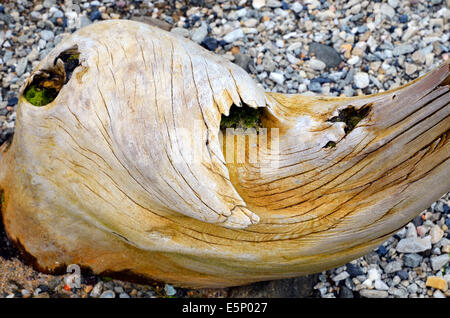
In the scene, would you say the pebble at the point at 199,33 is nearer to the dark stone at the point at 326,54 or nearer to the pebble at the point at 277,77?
the pebble at the point at 277,77

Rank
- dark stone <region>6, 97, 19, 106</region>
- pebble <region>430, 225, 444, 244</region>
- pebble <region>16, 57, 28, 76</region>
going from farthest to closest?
pebble <region>16, 57, 28, 76</region> < dark stone <region>6, 97, 19, 106</region> < pebble <region>430, 225, 444, 244</region>

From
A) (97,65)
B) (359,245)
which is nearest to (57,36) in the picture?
(97,65)

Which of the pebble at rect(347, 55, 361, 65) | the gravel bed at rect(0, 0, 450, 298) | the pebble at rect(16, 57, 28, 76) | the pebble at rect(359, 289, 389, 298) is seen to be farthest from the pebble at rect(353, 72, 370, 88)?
the pebble at rect(16, 57, 28, 76)

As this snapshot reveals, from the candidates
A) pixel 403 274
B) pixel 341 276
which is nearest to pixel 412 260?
pixel 403 274

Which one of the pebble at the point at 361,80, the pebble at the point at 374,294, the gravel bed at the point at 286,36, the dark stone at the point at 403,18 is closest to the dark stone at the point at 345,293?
the pebble at the point at 374,294

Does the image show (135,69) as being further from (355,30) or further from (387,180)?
(355,30)

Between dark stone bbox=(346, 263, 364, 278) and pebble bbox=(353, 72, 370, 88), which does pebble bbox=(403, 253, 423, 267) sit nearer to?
dark stone bbox=(346, 263, 364, 278)

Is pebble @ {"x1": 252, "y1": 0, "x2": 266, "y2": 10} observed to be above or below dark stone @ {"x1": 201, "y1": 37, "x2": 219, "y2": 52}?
above
